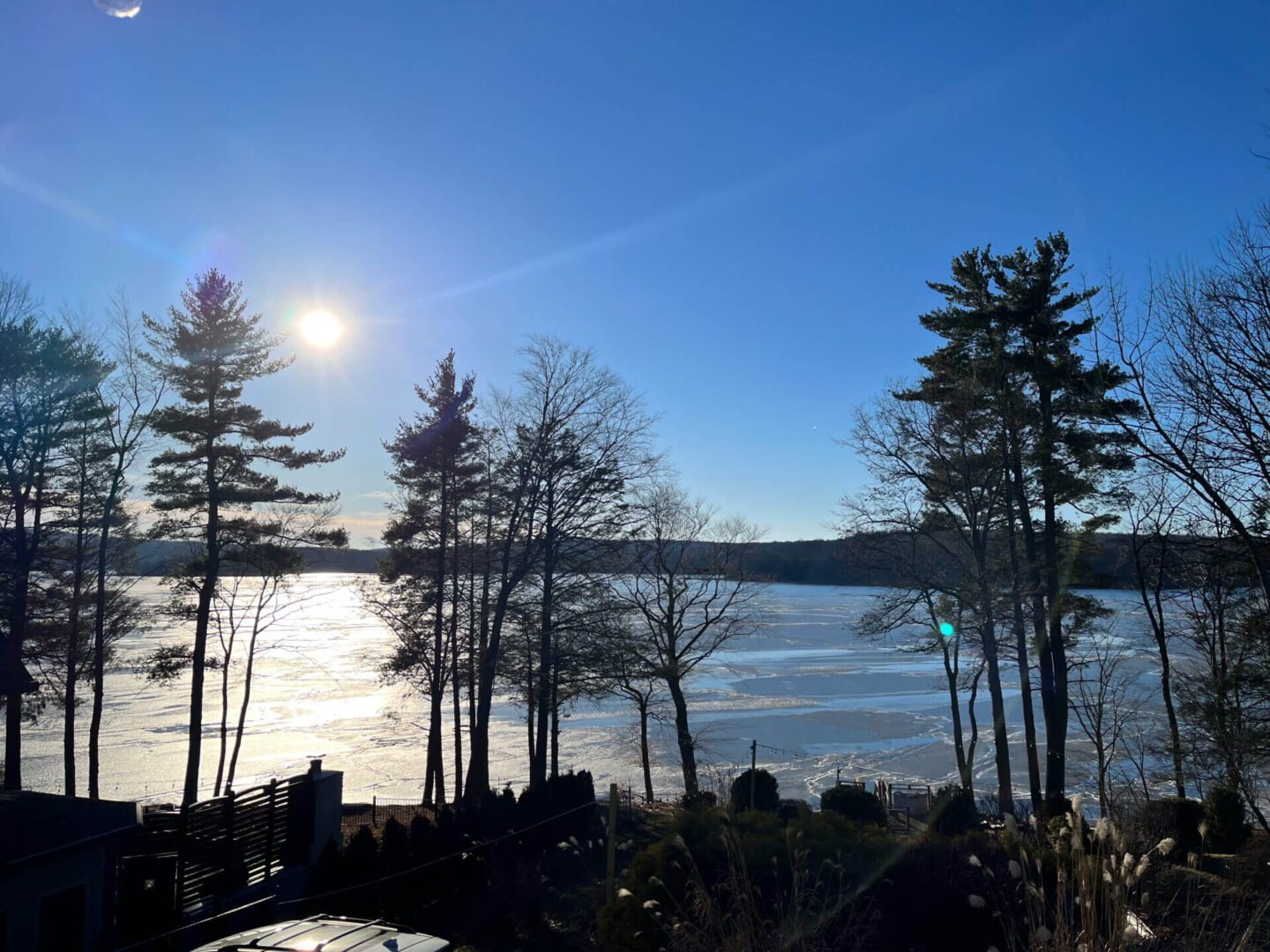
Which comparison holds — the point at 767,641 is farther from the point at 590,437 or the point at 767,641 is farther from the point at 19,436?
the point at 19,436

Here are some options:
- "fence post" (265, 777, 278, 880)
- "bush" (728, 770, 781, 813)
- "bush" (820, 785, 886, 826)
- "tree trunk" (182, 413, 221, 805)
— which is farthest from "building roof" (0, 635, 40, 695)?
"bush" (820, 785, 886, 826)

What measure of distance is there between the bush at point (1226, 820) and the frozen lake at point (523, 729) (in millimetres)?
8047

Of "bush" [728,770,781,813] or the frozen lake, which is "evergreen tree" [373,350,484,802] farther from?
"bush" [728,770,781,813]

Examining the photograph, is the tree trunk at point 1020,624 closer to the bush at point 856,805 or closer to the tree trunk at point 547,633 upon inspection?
the bush at point 856,805

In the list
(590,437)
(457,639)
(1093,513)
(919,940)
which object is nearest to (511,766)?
(457,639)

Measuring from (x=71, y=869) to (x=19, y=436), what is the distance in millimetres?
11031

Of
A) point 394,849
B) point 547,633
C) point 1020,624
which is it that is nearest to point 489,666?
point 547,633

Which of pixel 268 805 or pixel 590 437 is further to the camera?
pixel 590 437

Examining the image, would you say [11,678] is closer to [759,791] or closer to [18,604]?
[18,604]

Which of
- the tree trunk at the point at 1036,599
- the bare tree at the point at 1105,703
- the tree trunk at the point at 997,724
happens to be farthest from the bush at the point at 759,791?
the bare tree at the point at 1105,703

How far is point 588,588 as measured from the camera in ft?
66.4

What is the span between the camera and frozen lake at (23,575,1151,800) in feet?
89.6

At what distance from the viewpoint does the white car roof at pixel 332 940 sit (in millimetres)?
5812

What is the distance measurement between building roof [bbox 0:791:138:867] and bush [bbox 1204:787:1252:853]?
1499cm
